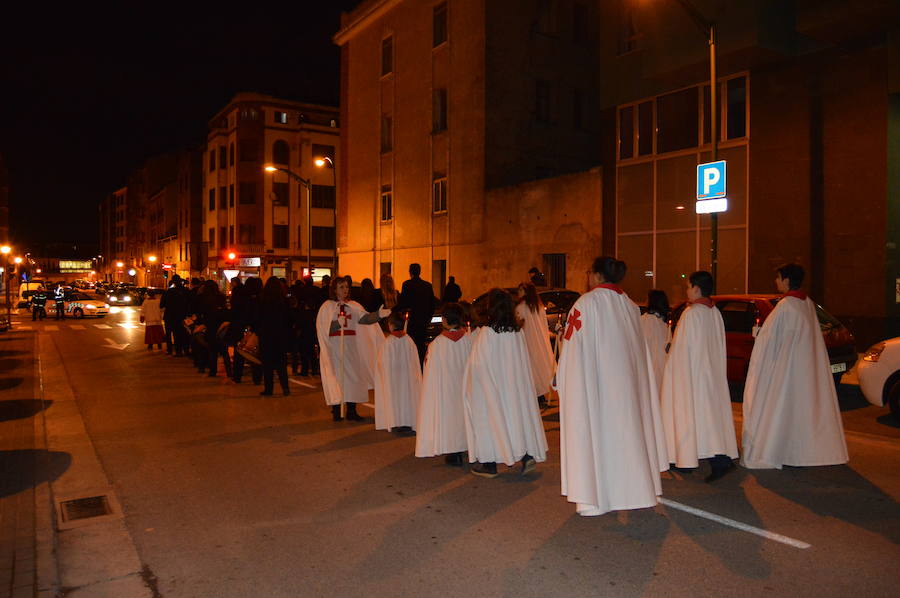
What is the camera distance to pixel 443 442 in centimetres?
724

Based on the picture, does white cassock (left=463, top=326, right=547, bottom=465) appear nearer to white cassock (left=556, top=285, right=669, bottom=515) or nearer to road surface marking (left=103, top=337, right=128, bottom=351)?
white cassock (left=556, top=285, right=669, bottom=515)

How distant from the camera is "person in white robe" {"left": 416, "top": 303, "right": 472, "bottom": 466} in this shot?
7.24 m

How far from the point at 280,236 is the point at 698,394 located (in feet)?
170

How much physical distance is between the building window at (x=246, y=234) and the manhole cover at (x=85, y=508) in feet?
168

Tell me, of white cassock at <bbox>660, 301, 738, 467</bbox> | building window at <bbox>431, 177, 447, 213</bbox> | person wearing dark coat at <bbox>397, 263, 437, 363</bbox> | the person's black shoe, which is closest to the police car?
building window at <bbox>431, 177, 447, 213</bbox>

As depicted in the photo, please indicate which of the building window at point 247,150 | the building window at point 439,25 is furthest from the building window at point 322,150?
the building window at point 439,25

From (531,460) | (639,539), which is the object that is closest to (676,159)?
(531,460)

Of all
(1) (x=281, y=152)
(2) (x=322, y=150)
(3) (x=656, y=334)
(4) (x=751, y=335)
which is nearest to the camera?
(3) (x=656, y=334)

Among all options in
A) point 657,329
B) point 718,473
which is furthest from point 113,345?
point 718,473

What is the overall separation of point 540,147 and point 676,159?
908cm

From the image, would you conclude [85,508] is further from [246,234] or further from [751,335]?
[246,234]

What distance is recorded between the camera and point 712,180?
14.4 meters

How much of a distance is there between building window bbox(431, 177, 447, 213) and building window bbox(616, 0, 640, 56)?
9.57 metres

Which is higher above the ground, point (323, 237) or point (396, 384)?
point (323, 237)
